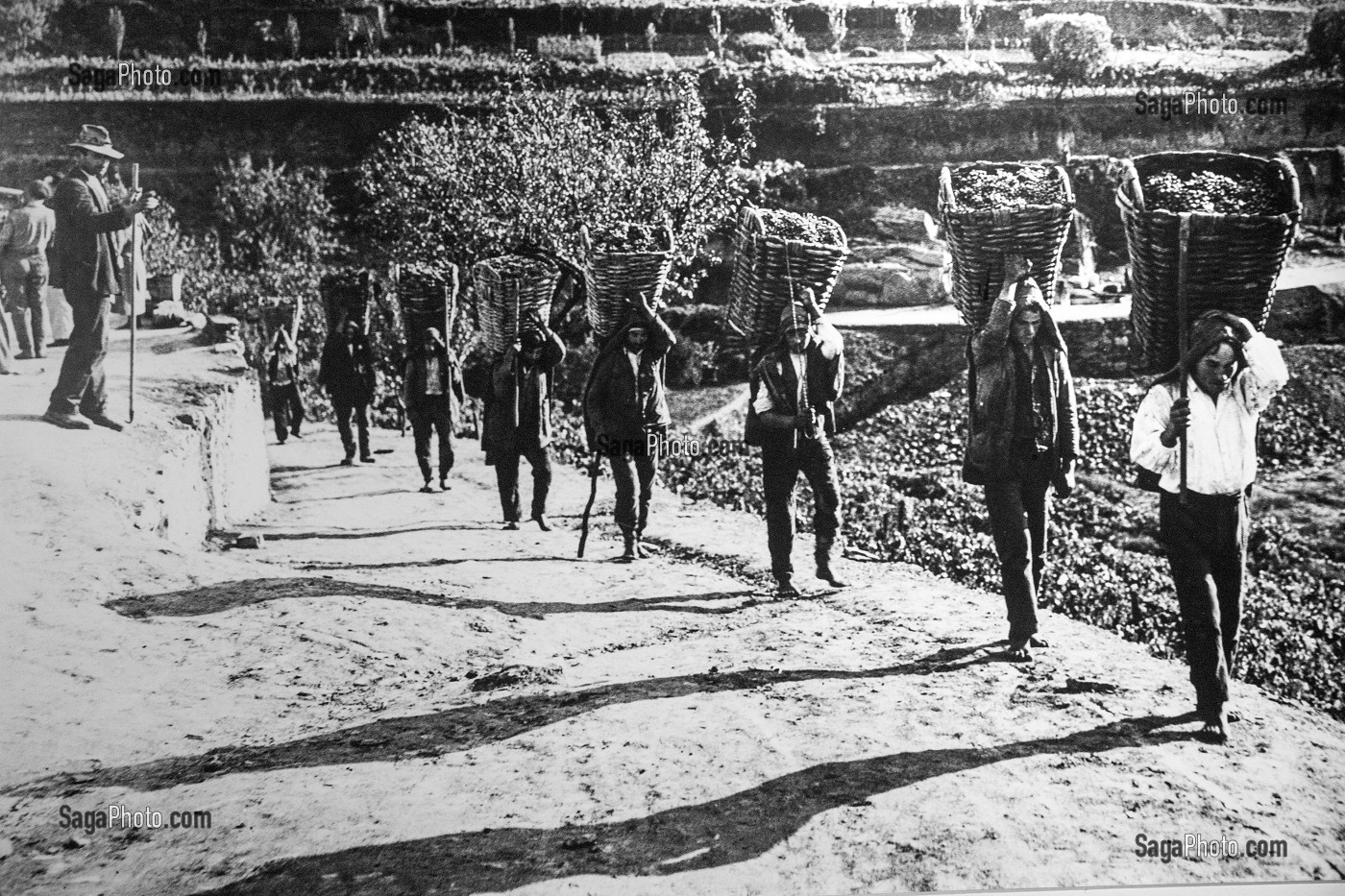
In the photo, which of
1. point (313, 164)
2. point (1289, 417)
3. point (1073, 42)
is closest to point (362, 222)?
point (313, 164)

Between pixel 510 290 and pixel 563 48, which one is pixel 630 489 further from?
pixel 563 48

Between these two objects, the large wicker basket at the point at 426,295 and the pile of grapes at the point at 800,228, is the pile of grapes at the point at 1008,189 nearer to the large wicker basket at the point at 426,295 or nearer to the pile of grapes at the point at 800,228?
the pile of grapes at the point at 800,228

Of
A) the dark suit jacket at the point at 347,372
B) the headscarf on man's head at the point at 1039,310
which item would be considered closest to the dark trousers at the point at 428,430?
the dark suit jacket at the point at 347,372

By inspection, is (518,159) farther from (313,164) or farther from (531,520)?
(531,520)

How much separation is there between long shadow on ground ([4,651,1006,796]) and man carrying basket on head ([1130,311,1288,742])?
2.90ft

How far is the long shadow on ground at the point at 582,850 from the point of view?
3.22 m

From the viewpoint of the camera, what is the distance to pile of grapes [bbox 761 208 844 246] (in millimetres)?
4578

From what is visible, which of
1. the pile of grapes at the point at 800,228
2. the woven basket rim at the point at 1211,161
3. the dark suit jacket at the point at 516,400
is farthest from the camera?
the dark suit jacket at the point at 516,400

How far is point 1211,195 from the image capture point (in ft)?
12.6

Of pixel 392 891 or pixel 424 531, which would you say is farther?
pixel 424 531

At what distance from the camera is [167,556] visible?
4.21 metres

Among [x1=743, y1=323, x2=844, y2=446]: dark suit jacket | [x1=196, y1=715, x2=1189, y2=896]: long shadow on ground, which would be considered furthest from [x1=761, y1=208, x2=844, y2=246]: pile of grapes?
[x1=196, y1=715, x2=1189, y2=896]: long shadow on ground

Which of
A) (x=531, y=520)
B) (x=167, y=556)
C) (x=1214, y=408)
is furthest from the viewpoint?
(x=531, y=520)

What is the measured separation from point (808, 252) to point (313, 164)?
81.6 inches
